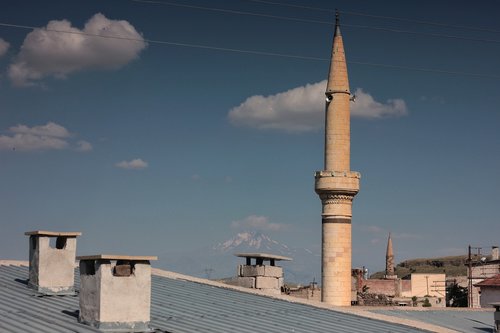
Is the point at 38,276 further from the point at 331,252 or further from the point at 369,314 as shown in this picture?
Answer: the point at 331,252

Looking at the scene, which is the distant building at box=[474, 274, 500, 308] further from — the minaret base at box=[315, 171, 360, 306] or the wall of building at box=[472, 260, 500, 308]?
the wall of building at box=[472, 260, 500, 308]

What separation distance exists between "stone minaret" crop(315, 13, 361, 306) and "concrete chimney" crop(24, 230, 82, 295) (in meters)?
26.0

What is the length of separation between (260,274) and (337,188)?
19.3 m

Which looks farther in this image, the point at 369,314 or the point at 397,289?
the point at 397,289

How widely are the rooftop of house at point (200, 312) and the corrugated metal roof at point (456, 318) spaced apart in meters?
9.09

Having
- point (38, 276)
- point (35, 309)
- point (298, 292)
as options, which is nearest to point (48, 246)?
point (38, 276)

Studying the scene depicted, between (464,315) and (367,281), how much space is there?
4314cm

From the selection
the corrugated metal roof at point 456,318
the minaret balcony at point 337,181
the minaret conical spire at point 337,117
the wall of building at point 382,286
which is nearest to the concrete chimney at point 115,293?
the corrugated metal roof at point 456,318

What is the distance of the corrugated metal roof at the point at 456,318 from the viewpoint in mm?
25891

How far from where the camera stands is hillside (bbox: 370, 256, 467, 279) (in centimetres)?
13412

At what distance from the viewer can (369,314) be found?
16906mm

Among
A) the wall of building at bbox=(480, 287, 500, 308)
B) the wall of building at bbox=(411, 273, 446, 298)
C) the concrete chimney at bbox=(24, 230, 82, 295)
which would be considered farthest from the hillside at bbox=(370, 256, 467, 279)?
the concrete chimney at bbox=(24, 230, 82, 295)

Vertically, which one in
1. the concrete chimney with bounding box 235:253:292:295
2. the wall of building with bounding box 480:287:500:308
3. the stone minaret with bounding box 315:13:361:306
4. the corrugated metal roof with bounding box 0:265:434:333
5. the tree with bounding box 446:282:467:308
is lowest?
the tree with bounding box 446:282:467:308

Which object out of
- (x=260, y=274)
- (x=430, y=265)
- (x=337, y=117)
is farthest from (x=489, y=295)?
(x=430, y=265)
